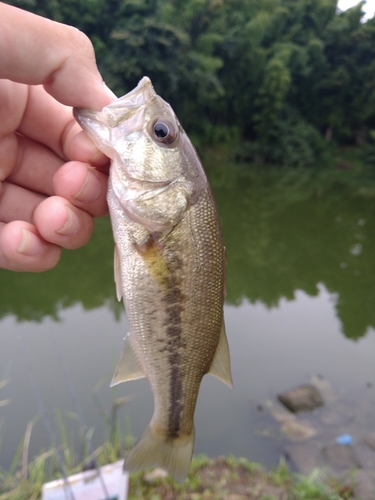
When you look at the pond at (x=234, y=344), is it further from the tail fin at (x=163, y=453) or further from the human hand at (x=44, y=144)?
the human hand at (x=44, y=144)

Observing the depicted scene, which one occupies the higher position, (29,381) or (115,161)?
(115,161)

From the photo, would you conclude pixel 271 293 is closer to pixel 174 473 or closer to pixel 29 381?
pixel 29 381

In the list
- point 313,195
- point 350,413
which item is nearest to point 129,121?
point 350,413

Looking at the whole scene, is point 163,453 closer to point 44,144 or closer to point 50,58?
point 44,144

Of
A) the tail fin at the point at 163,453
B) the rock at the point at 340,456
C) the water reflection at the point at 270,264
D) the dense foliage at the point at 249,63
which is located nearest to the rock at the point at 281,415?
the rock at the point at 340,456

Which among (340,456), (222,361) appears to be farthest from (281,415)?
(222,361)

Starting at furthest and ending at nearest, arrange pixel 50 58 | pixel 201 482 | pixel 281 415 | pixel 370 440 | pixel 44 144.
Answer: pixel 281 415 → pixel 370 440 → pixel 201 482 → pixel 44 144 → pixel 50 58

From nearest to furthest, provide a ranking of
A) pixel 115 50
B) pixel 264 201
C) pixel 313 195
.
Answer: pixel 264 201, pixel 313 195, pixel 115 50
